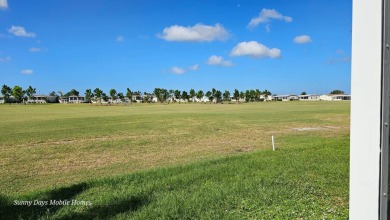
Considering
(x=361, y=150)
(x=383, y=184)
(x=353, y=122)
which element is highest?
(x=353, y=122)

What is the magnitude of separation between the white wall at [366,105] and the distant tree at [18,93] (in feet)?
416

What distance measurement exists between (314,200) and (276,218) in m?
1.06

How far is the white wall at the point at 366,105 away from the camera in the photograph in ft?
4.66

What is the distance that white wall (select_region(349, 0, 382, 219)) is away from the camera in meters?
1.42

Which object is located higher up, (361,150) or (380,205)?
(361,150)

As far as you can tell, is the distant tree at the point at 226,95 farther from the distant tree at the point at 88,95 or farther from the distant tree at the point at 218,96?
the distant tree at the point at 88,95

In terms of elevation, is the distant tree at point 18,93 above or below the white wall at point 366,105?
above

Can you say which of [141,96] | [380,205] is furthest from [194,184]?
[141,96]

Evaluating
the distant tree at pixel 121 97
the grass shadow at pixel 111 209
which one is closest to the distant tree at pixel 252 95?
the distant tree at pixel 121 97

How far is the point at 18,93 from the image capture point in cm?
11244

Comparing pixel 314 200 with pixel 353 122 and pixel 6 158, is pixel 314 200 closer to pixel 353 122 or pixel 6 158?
pixel 353 122

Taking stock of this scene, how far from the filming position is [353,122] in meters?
1.52

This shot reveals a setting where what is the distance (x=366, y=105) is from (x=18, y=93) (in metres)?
129

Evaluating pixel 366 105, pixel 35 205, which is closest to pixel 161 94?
pixel 35 205
